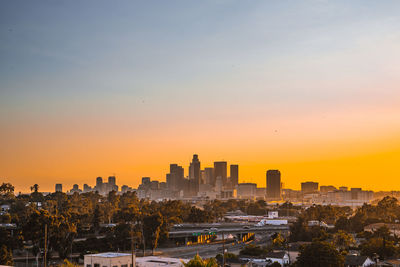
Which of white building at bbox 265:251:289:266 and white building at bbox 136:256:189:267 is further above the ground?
white building at bbox 136:256:189:267

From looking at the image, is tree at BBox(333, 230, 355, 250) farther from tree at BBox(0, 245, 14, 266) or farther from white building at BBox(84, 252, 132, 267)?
tree at BBox(0, 245, 14, 266)

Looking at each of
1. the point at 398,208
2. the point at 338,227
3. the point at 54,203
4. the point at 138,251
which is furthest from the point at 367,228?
the point at 54,203

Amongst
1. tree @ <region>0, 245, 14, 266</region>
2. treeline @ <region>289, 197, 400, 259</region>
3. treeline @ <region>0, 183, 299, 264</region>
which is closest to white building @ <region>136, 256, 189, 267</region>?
treeline @ <region>0, 183, 299, 264</region>

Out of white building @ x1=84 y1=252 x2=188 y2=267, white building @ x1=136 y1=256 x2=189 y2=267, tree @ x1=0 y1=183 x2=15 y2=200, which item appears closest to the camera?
white building @ x1=84 y1=252 x2=188 y2=267

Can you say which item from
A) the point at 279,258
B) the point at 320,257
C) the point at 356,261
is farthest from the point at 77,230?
the point at 356,261

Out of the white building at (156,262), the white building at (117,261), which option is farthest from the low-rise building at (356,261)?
the white building at (117,261)

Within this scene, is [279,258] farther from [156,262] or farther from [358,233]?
[358,233]

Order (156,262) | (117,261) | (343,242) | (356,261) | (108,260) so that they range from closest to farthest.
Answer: (108,260) → (117,261) → (156,262) → (356,261) → (343,242)

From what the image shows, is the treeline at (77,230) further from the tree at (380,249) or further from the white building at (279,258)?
the tree at (380,249)
